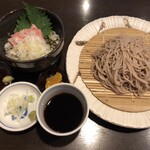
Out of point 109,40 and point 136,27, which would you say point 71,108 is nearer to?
point 109,40

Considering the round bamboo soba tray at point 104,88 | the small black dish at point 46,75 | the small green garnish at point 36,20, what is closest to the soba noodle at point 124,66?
the round bamboo soba tray at point 104,88

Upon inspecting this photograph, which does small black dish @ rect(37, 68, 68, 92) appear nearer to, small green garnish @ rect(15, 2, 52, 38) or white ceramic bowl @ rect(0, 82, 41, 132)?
white ceramic bowl @ rect(0, 82, 41, 132)

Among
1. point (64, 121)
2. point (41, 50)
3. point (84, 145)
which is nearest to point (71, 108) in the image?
point (64, 121)

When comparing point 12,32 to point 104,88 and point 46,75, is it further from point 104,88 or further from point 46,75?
point 104,88

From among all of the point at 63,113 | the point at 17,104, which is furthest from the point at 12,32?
the point at 63,113

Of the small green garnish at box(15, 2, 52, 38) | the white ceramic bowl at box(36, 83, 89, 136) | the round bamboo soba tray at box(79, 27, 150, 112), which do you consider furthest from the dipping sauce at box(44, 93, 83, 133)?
the small green garnish at box(15, 2, 52, 38)

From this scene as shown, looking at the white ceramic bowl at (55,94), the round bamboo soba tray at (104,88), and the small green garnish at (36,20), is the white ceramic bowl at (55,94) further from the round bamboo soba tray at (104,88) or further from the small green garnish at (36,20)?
the small green garnish at (36,20)

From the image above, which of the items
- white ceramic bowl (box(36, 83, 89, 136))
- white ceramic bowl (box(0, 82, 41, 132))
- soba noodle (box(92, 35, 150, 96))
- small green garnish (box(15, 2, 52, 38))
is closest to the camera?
white ceramic bowl (box(36, 83, 89, 136))
